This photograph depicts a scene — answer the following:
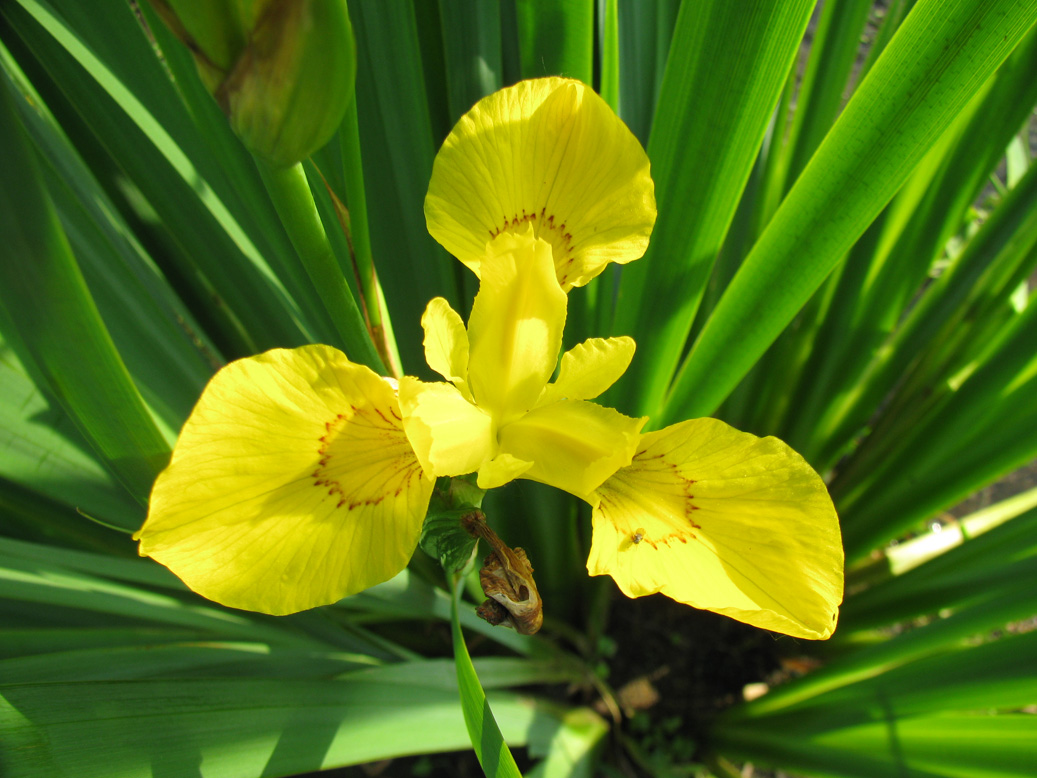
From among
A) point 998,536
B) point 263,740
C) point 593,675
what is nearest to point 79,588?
point 263,740

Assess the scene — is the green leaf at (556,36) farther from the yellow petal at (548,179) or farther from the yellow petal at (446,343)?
the yellow petal at (446,343)

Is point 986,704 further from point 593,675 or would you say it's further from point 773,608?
point 593,675

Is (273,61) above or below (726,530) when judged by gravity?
above

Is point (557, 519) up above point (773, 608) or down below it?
below

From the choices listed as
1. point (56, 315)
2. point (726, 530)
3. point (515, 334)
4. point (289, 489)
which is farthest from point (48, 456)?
point (726, 530)

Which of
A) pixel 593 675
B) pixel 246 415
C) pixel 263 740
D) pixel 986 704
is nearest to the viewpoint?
pixel 246 415

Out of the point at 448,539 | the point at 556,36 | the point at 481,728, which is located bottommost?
the point at 481,728

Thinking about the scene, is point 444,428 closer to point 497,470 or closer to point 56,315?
point 497,470
